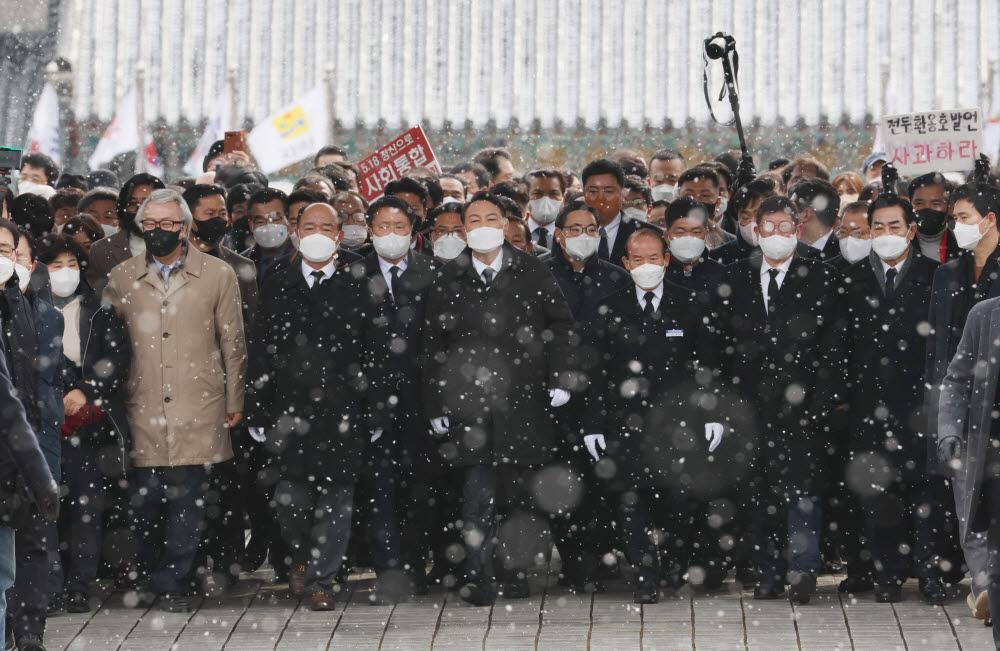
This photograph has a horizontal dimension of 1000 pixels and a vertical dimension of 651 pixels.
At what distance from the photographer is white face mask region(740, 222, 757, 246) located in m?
10.0

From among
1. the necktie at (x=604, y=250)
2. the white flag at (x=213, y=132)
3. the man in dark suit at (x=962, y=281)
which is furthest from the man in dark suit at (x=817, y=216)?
the white flag at (x=213, y=132)

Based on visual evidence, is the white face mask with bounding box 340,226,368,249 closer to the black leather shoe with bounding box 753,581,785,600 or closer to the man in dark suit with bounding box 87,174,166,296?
the man in dark suit with bounding box 87,174,166,296

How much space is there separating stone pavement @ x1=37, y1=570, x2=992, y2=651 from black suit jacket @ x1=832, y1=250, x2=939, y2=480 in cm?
71

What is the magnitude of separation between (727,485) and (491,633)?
5.07ft

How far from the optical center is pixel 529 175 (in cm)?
1155

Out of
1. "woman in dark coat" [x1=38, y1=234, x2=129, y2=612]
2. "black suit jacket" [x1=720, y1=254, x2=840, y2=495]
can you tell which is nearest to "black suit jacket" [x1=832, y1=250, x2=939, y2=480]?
"black suit jacket" [x1=720, y1=254, x2=840, y2=495]

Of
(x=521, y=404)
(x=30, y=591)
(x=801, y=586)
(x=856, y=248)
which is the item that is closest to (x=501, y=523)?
(x=521, y=404)

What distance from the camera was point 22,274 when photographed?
8188mm

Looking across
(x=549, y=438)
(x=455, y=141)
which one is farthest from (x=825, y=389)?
(x=455, y=141)

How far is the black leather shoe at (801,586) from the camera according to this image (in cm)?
887

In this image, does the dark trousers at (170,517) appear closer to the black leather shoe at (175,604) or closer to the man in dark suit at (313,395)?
the black leather shoe at (175,604)

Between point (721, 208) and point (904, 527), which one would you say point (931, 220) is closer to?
point (904, 527)

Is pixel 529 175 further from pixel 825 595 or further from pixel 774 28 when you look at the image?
pixel 774 28

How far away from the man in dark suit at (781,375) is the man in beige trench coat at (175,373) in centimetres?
250
